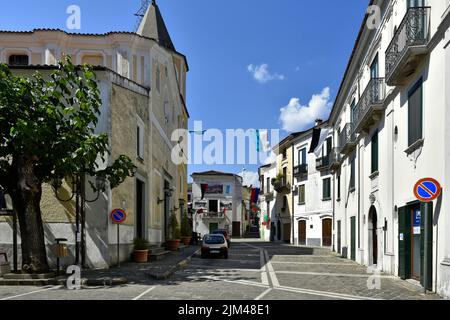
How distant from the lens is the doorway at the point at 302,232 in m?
43.4

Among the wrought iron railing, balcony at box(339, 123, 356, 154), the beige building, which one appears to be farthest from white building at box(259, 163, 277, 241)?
balcony at box(339, 123, 356, 154)

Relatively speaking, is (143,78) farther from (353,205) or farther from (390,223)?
(390,223)

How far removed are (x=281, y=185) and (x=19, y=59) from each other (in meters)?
29.9

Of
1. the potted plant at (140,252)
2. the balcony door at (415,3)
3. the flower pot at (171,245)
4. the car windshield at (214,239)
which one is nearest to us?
the balcony door at (415,3)

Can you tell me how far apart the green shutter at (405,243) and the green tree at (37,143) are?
838cm

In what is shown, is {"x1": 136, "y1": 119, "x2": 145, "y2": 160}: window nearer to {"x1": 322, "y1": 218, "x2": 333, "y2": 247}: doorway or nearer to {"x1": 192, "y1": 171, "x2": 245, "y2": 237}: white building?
{"x1": 322, "y1": 218, "x2": 333, "y2": 247}: doorway

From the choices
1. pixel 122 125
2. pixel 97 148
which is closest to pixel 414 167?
pixel 97 148

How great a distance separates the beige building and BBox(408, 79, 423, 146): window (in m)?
10.0

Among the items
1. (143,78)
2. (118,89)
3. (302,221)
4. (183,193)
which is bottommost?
(302,221)

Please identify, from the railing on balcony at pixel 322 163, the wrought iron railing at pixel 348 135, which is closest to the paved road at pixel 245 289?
the wrought iron railing at pixel 348 135

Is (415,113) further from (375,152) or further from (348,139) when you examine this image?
(348,139)

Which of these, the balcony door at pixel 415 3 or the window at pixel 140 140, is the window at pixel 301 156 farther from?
the balcony door at pixel 415 3

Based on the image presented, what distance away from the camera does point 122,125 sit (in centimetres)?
1783
